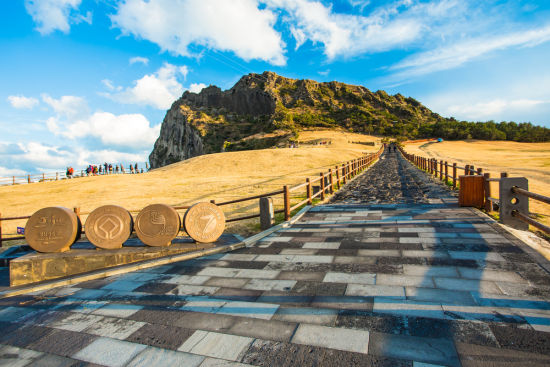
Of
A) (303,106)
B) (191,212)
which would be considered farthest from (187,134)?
(191,212)

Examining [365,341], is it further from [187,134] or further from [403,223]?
[187,134]

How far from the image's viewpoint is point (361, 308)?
3.76m

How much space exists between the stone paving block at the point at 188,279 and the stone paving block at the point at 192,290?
17 centimetres

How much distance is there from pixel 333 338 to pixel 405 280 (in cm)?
193

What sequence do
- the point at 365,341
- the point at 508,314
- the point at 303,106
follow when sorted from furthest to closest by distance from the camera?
1. the point at 303,106
2. the point at 508,314
3. the point at 365,341

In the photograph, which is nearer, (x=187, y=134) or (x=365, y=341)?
(x=365, y=341)

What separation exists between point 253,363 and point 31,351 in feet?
8.97

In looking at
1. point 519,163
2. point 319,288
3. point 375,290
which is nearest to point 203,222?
point 319,288

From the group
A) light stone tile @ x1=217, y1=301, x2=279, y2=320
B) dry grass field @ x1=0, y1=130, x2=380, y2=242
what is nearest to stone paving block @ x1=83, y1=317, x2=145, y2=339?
light stone tile @ x1=217, y1=301, x2=279, y2=320

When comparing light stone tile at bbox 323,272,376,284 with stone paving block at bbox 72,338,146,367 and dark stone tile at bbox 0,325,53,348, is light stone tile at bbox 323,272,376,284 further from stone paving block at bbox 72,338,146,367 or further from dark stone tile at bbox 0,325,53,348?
dark stone tile at bbox 0,325,53,348

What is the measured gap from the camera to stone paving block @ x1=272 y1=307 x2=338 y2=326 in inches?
139

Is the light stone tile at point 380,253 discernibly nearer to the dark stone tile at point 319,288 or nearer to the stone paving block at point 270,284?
the dark stone tile at point 319,288

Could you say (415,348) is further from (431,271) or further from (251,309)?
(431,271)

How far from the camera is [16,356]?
331 centimetres
